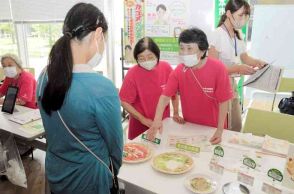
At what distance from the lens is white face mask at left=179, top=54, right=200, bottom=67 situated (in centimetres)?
162

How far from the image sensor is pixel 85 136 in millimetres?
971

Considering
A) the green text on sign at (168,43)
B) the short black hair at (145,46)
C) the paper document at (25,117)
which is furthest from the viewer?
the green text on sign at (168,43)

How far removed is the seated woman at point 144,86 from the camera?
1.84 meters

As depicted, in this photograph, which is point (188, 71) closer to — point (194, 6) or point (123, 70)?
point (194, 6)

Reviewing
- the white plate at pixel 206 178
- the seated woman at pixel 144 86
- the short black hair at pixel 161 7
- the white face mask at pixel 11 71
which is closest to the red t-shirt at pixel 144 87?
the seated woman at pixel 144 86

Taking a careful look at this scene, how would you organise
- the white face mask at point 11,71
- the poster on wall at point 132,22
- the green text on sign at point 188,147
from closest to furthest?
1. the green text on sign at point 188,147
2. the white face mask at point 11,71
3. the poster on wall at point 132,22

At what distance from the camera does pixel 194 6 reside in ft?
10.6

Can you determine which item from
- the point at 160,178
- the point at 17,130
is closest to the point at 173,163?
the point at 160,178

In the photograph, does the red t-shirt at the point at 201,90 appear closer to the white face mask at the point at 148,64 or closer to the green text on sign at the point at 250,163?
the white face mask at the point at 148,64

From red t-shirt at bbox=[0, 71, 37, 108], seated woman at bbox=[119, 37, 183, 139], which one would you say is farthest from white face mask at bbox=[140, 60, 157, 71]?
red t-shirt at bbox=[0, 71, 37, 108]

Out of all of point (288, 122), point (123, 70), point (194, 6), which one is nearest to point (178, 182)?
point (288, 122)

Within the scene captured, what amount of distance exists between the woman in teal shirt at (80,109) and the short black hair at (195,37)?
0.70m

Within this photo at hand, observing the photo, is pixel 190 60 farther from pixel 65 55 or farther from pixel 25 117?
pixel 25 117

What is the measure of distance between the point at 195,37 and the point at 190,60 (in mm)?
145
